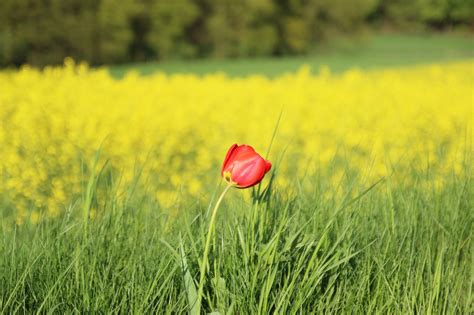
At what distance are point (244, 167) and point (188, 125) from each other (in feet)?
14.3

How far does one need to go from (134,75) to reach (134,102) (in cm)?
149

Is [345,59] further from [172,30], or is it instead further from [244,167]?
[244,167]

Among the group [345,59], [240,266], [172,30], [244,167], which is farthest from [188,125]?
[345,59]

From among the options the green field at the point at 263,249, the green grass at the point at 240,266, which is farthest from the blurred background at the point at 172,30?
the green grass at the point at 240,266

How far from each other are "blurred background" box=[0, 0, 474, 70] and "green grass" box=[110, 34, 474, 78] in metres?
0.21

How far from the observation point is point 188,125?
5805mm

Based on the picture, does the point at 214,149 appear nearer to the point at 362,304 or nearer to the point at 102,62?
the point at 362,304

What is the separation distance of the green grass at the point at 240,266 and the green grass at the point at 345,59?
14318 millimetres

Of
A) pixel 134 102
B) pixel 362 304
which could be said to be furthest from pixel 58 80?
pixel 362 304

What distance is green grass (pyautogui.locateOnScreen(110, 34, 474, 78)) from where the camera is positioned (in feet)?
58.7

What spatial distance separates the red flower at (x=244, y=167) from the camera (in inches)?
56.9

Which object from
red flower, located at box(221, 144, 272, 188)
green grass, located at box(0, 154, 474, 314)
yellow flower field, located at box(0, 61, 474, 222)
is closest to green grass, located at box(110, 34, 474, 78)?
yellow flower field, located at box(0, 61, 474, 222)

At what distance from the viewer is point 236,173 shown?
1.48 m

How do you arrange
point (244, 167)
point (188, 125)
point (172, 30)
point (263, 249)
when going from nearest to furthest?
point (244, 167) → point (263, 249) → point (188, 125) → point (172, 30)
